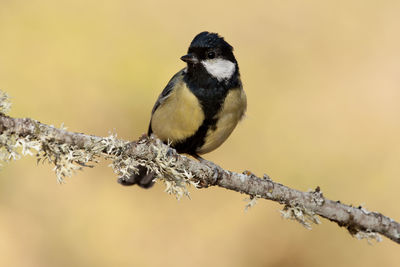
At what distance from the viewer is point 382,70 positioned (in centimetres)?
430

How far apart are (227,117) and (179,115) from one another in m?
0.33

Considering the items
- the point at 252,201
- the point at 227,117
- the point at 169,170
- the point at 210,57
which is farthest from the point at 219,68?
the point at 169,170

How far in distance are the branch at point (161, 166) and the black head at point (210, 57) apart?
884 mm

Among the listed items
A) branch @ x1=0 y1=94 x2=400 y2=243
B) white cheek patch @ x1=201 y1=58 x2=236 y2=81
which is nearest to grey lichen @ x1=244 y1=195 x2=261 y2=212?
branch @ x1=0 y1=94 x2=400 y2=243

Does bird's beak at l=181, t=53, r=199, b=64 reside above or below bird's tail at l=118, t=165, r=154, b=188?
above

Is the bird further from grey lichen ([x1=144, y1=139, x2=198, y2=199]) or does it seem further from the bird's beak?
grey lichen ([x1=144, y1=139, x2=198, y2=199])

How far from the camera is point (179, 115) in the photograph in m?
3.17

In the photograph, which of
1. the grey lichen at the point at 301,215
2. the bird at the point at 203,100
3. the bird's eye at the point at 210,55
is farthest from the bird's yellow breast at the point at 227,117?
the grey lichen at the point at 301,215

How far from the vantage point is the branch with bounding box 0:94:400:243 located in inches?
72.1

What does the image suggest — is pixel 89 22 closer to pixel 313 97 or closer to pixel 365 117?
pixel 313 97

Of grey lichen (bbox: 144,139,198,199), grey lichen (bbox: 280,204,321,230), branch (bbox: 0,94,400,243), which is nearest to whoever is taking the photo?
branch (bbox: 0,94,400,243)

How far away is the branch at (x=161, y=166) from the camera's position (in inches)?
72.1

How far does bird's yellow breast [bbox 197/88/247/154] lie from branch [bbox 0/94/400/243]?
670 mm

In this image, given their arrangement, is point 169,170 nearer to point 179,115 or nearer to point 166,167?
point 166,167
